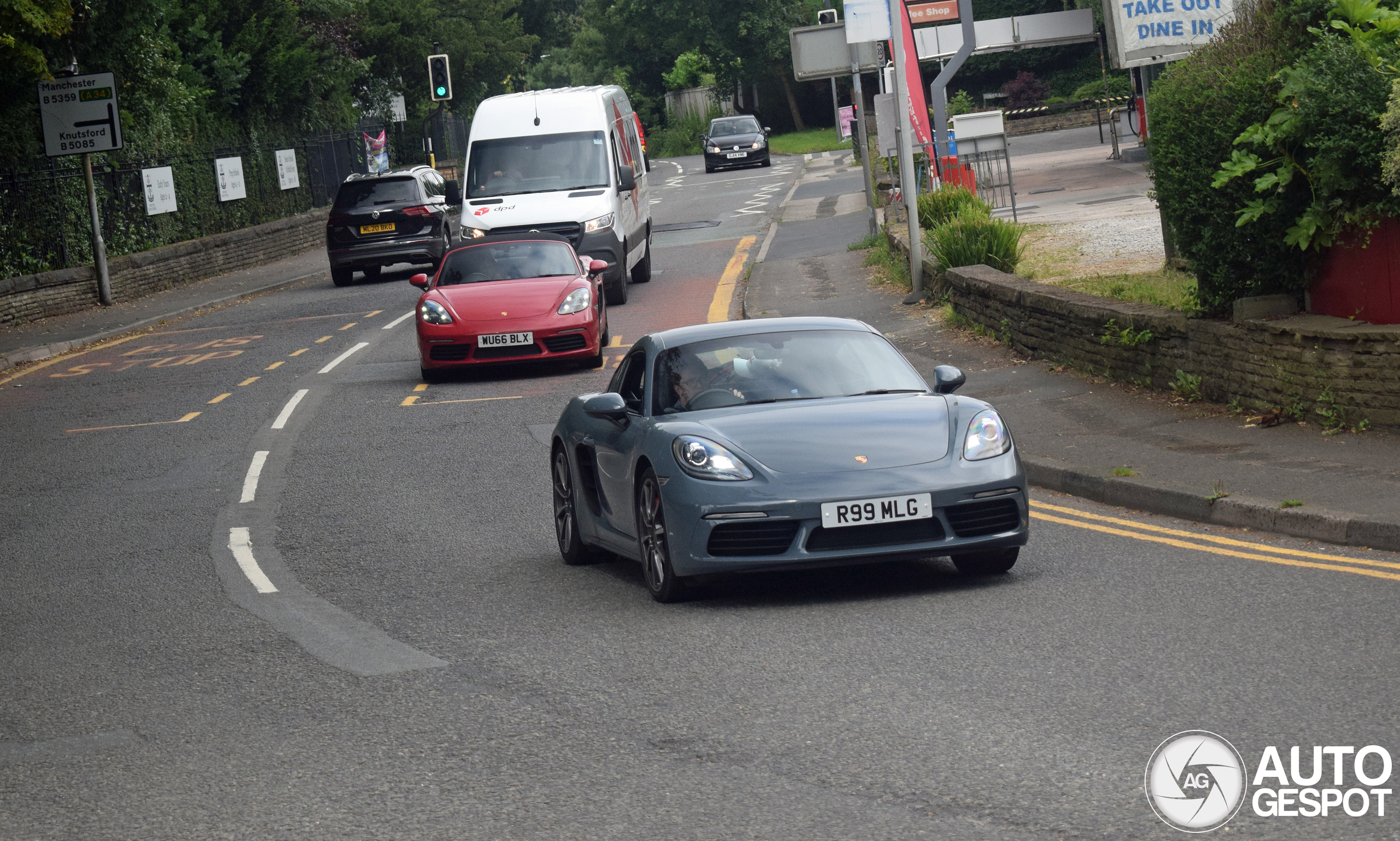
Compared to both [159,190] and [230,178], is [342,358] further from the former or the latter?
[230,178]

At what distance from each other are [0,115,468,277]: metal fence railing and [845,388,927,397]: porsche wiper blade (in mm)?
23567

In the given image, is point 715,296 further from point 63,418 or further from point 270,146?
point 270,146

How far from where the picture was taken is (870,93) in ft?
301

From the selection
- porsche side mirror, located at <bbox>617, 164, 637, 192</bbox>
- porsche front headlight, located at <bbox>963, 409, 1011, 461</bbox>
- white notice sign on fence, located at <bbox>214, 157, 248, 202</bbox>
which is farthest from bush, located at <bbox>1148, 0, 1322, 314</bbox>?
white notice sign on fence, located at <bbox>214, 157, 248, 202</bbox>

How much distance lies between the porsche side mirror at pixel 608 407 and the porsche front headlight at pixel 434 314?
9749mm

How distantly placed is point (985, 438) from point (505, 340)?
1061 cm

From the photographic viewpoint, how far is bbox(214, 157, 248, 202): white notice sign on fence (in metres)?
39.3

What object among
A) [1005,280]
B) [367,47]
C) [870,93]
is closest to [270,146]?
[367,47]

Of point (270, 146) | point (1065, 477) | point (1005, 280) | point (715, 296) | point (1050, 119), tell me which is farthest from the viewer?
point (1050, 119)

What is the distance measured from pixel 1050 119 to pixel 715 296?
46.9 meters

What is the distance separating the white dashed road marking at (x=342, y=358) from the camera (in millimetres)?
20531

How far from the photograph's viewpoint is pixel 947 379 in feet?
29.0

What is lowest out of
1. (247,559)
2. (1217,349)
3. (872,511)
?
(247,559)

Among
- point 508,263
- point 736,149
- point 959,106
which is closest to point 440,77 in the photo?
point 508,263
